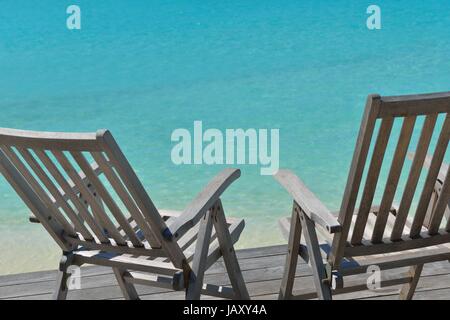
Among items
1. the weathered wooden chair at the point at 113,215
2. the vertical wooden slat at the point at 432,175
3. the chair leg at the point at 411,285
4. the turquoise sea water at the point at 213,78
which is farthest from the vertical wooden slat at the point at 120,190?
the turquoise sea water at the point at 213,78

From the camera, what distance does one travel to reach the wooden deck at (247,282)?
312 cm

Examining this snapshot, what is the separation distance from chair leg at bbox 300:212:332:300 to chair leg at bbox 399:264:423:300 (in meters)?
0.59

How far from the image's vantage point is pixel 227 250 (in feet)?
8.94

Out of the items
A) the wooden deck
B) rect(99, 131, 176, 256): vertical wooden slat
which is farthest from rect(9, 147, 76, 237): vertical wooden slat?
the wooden deck

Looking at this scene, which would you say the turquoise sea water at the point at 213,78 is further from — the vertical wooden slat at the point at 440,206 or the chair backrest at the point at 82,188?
the vertical wooden slat at the point at 440,206

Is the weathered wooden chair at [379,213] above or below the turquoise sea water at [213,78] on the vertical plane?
above

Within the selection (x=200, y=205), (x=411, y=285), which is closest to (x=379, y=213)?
(x=200, y=205)

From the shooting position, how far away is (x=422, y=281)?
3.19 meters

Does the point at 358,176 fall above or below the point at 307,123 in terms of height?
above

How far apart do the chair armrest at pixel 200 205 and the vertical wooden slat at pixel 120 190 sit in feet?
0.29

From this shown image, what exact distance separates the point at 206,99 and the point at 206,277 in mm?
4919
